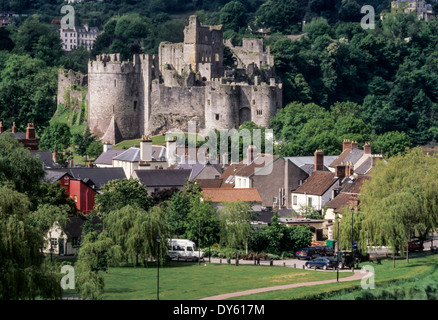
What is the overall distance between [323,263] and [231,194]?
16.7 m

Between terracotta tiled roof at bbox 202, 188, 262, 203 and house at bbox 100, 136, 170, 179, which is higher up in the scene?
house at bbox 100, 136, 170, 179

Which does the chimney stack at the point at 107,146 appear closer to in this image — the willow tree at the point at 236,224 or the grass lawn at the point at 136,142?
the grass lawn at the point at 136,142

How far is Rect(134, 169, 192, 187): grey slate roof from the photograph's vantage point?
254ft

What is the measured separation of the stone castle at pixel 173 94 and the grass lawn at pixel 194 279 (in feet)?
156

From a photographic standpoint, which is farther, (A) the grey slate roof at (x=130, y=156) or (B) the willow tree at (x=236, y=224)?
(A) the grey slate roof at (x=130, y=156)

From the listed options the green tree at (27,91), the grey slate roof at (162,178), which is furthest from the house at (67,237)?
the green tree at (27,91)

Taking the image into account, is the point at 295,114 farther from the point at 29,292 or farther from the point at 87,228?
the point at 29,292

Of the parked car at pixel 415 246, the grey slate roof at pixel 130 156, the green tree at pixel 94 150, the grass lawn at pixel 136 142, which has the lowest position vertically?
the parked car at pixel 415 246

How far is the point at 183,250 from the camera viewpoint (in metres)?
60.4

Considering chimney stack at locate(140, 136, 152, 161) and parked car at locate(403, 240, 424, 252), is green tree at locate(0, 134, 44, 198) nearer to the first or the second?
parked car at locate(403, 240, 424, 252)

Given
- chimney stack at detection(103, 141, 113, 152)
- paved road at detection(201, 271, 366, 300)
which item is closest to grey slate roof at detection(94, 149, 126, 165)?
chimney stack at detection(103, 141, 113, 152)

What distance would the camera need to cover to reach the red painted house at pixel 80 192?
7156 centimetres

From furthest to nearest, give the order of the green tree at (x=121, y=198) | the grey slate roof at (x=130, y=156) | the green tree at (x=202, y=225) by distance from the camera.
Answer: the grey slate roof at (x=130, y=156)
the green tree at (x=121, y=198)
the green tree at (x=202, y=225)

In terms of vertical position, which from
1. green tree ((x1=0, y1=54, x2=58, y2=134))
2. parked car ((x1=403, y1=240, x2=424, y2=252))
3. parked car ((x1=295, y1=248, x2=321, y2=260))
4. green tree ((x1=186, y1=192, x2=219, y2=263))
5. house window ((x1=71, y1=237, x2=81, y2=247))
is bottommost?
parked car ((x1=295, y1=248, x2=321, y2=260))
